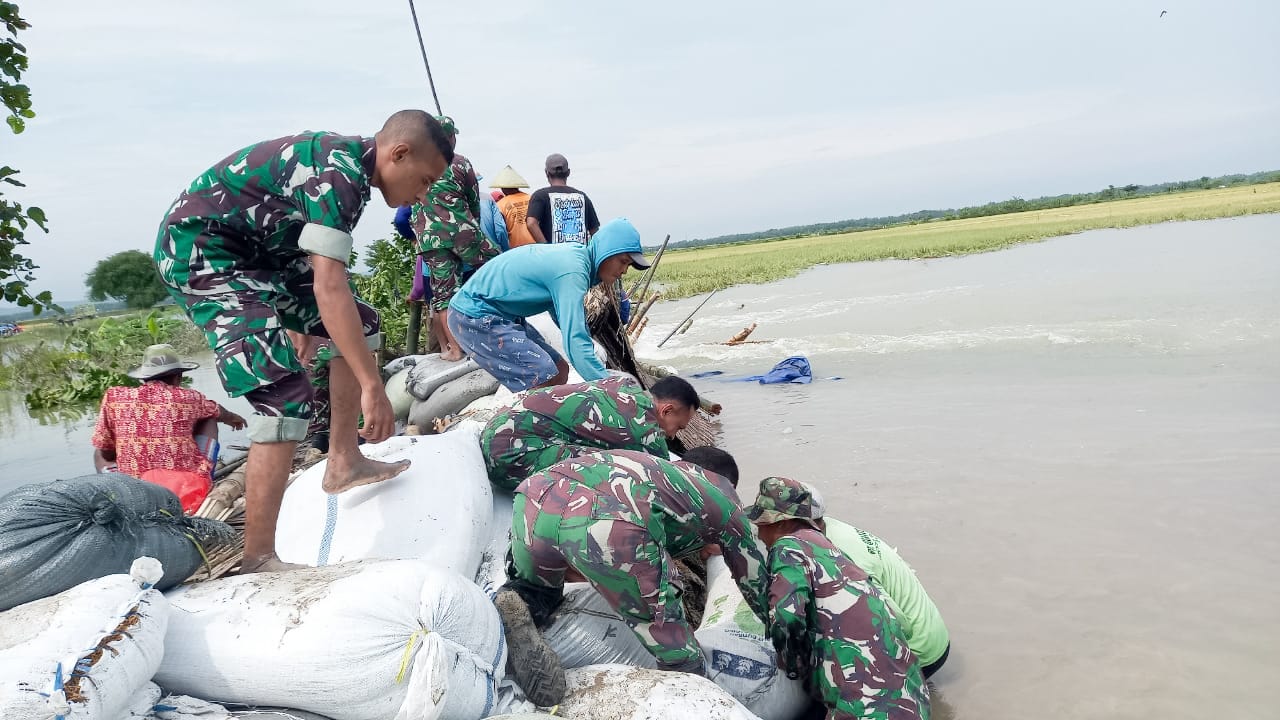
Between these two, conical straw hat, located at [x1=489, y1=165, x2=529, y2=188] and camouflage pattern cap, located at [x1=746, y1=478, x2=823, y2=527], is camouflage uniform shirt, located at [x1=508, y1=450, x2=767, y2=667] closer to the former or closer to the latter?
camouflage pattern cap, located at [x1=746, y1=478, x2=823, y2=527]

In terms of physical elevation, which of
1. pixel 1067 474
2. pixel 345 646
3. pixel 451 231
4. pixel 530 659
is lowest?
pixel 1067 474

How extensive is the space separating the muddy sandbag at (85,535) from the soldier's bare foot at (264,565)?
0.10 meters

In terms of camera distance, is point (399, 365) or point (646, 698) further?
point (399, 365)

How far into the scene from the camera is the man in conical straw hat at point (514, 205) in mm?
5711

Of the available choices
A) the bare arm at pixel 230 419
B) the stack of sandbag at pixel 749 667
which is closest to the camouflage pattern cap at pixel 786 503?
the stack of sandbag at pixel 749 667

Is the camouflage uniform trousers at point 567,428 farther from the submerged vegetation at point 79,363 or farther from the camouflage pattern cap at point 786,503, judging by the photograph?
the submerged vegetation at point 79,363

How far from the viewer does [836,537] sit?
7.98ft

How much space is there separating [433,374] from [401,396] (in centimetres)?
27

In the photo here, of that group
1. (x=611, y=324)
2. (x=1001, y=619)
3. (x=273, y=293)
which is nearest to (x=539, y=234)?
(x=611, y=324)

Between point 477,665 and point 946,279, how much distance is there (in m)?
16.5

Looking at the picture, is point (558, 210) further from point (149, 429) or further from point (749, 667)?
point (749, 667)

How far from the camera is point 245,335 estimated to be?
6.53 ft

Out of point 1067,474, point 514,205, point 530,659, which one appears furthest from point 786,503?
point 514,205

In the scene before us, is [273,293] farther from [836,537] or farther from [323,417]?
[836,537]
